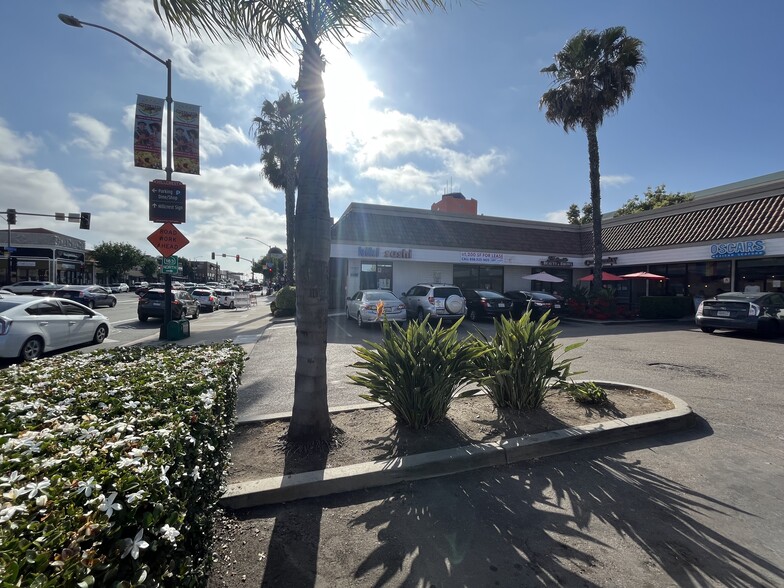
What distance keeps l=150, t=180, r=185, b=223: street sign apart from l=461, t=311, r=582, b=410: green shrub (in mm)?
9985

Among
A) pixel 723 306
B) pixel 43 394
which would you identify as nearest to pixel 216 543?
pixel 43 394

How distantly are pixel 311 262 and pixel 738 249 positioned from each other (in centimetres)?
2032

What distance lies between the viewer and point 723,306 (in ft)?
40.6

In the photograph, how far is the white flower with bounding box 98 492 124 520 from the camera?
1387 mm

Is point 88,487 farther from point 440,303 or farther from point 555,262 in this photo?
point 555,262

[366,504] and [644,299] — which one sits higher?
[644,299]

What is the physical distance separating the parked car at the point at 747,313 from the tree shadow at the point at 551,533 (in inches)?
467

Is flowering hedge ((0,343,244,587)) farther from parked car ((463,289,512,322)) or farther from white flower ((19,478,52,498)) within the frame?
parked car ((463,289,512,322))

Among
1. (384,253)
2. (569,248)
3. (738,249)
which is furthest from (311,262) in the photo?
(569,248)

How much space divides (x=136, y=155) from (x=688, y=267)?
79.8 feet

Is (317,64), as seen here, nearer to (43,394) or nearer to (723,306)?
(43,394)

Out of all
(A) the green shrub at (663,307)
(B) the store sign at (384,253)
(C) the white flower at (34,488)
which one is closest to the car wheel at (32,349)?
(C) the white flower at (34,488)

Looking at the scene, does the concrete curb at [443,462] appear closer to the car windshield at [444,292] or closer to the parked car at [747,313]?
the parked car at [747,313]

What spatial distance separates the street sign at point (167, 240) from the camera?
10555mm
